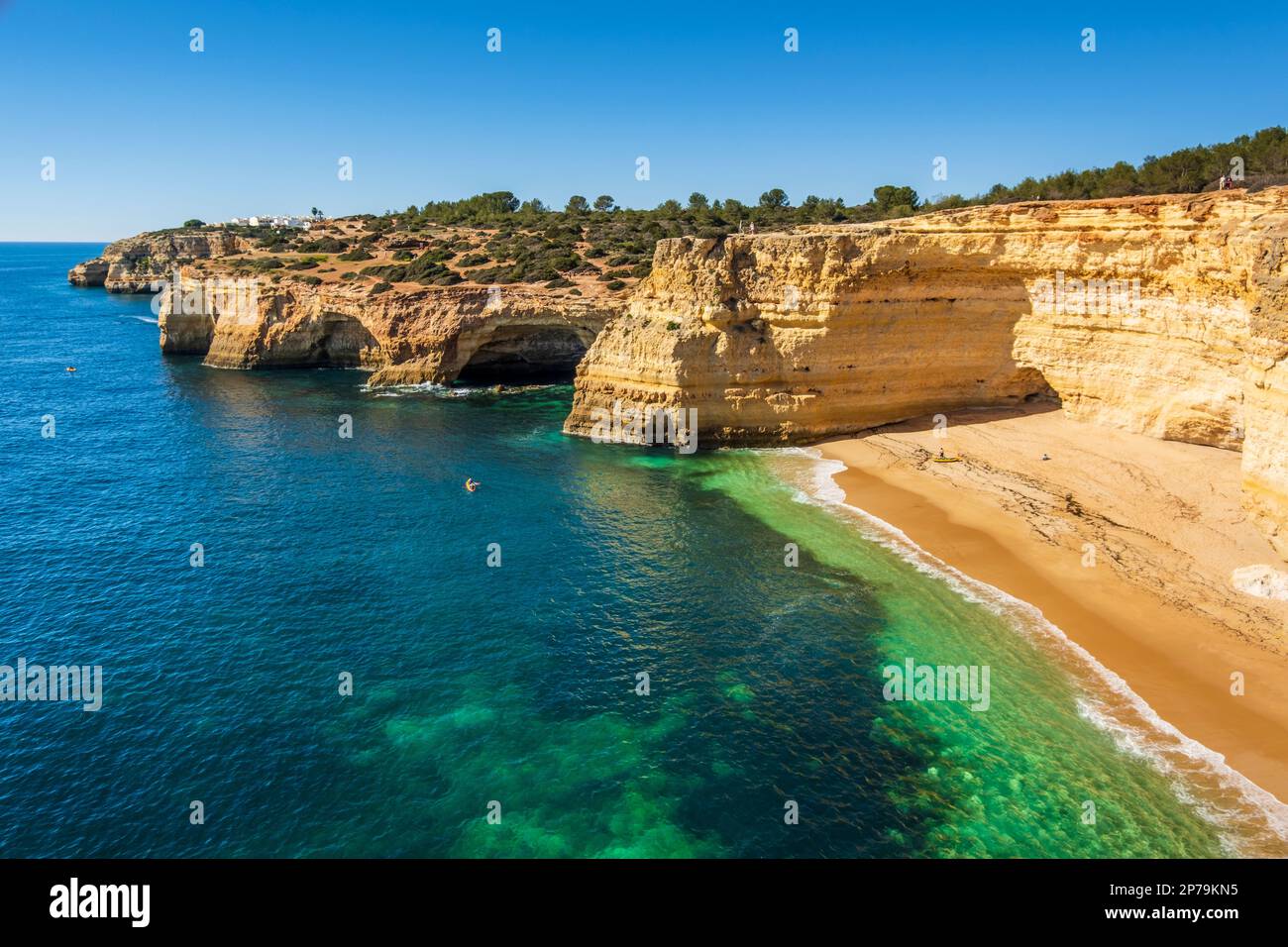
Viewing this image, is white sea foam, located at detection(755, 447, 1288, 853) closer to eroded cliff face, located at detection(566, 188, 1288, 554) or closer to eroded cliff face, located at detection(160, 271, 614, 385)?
eroded cliff face, located at detection(566, 188, 1288, 554)

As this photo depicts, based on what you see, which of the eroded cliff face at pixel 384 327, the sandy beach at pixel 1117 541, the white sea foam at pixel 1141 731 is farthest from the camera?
the eroded cliff face at pixel 384 327

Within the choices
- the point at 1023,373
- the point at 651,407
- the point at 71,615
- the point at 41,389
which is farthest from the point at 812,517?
the point at 41,389

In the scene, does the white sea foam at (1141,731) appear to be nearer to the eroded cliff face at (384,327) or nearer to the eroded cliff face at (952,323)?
the eroded cliff face at (952,323)

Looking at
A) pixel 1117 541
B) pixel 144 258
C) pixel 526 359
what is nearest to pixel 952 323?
pixel 1117 541

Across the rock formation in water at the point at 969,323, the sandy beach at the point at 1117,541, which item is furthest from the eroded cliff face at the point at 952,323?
the sandy beach at the point at 1117,541

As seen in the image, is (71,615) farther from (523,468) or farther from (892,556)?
(892,556)
